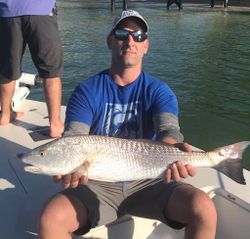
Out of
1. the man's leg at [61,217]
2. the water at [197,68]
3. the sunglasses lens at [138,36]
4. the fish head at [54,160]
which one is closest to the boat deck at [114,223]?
the man's leg at [61,217]

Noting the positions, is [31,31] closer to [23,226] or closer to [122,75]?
[122,75]

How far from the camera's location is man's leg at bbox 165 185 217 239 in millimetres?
2438

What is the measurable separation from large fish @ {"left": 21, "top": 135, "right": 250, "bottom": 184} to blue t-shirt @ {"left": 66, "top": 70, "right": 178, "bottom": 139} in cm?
40

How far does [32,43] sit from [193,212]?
2722 mm

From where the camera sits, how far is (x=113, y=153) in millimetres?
2527

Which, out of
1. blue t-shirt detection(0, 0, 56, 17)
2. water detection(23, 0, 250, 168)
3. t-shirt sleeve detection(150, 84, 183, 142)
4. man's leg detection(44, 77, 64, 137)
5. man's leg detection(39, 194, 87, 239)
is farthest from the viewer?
water detection(23, 0, 250, 168)

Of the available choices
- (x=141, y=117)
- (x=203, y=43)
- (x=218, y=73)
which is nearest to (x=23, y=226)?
(x=141, y=117)

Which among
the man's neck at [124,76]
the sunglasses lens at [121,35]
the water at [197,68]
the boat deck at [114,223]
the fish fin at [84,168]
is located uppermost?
the sunglasses lens at [121,35]

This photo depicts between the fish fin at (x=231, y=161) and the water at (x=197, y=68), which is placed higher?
the fish fin at (x=231, y=161)

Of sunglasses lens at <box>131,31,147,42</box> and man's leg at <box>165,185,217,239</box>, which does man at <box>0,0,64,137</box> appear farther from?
man's leg at <box>165,185,217,239</box>

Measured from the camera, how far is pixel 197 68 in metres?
13.8

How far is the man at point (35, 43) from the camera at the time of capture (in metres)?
4.32

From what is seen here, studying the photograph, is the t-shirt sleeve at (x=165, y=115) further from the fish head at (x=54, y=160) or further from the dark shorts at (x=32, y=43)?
the dark shorts at (x=32, y=43)

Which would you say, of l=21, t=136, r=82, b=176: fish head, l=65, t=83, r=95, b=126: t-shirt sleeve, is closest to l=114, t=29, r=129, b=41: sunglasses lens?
l=65, t=83, r=95, b=126: t-shirt sleeve
